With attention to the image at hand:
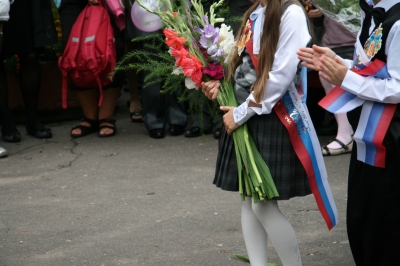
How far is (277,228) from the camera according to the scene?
346 centimetres

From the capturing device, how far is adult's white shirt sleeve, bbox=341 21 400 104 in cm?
285

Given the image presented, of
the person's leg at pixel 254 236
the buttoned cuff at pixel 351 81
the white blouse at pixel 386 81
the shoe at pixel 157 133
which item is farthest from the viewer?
the shoe at pixel 157 133

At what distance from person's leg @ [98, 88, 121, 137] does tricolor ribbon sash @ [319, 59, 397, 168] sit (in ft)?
14.7

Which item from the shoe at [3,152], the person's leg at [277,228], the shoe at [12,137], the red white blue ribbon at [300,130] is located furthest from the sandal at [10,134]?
the red white blue ribbon at [300,130]

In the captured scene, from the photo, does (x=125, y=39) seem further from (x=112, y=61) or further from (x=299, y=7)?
(x=299, y=7)

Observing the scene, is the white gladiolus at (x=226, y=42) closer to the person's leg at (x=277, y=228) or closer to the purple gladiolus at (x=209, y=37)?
the purple gladiolus at (x=209, y=37)

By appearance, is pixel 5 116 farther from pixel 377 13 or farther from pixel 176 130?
pixel 377 13

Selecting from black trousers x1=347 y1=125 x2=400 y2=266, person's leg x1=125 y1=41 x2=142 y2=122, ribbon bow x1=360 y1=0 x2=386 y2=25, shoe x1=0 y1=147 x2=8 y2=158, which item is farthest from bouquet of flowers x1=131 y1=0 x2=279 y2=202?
person's leg x1=125 y1=41 x2=142 y2=122

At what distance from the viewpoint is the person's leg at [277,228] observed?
3461 millimetres

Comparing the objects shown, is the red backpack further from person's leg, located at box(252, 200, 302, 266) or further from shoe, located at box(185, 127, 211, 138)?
person's leg, located at box(252, 200, 302, 266)

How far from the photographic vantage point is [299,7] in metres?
3.28

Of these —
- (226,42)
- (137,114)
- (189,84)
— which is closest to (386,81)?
(226,42)

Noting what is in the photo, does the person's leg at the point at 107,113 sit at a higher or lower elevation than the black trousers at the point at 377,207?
lower

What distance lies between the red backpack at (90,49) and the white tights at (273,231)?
3.45 m
